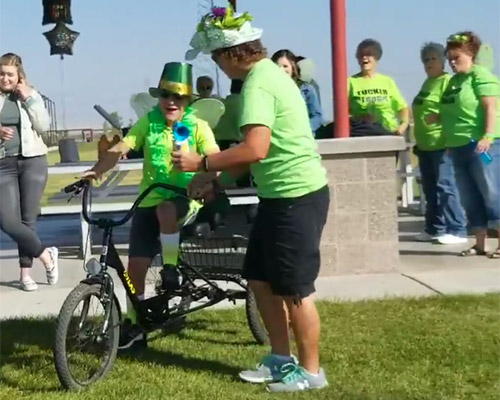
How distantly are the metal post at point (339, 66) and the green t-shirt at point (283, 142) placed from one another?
2933mm

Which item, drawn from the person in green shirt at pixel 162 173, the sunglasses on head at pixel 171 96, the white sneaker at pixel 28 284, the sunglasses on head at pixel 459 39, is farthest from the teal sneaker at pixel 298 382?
the sunglasses on head at pixel 459 39

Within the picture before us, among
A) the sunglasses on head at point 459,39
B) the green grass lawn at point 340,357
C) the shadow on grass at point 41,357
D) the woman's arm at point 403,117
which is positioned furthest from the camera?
the woman's arm at point 403,117

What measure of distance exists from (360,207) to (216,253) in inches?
A: 95.4

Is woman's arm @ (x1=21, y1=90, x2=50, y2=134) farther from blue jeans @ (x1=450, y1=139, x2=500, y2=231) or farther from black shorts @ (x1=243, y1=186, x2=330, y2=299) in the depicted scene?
blue jeans @ (x1=450, y1=139, x2=500, y2=231)

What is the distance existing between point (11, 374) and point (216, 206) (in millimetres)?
1396

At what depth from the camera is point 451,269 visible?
7383mm

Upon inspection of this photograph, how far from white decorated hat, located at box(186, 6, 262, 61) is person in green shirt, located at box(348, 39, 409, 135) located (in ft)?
13.5

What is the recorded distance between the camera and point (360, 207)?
7254 mm

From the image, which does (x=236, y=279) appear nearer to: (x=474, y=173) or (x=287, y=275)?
(x=287, y=275)

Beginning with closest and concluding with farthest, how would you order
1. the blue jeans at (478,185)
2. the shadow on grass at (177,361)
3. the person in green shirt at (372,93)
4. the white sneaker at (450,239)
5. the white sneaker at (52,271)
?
the shadow on grass at (177,361)
the white sneaker at (52,271)
the blue jeans at (478,185)
the person in green shirt at (372,93)
the white sneaker at (450,239)

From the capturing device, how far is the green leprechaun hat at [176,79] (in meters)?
4.89

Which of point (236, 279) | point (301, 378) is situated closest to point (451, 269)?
point (236, 279)

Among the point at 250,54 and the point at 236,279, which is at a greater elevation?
the point at 250,54

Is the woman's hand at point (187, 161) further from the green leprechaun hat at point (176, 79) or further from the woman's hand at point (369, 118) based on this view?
the woman's hand at point (369, 118)
